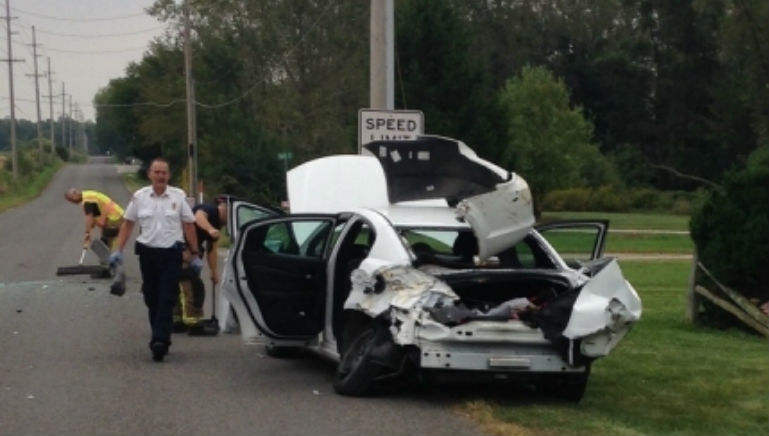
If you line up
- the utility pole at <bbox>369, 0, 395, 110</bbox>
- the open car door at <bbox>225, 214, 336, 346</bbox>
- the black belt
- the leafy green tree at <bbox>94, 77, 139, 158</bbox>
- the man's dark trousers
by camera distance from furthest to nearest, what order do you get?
the leafy green tree at <bbox>94, 77, 139, 158</bbox>, the utility pole at <bbox>369, 0, 395, 110</bbox>, the black belt, the man's dark trousers, the open car door at <bbox>225, 214, 336, 346</bbox>

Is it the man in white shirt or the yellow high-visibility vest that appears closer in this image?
the man in white shirt

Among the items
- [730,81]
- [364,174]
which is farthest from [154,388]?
[730,81]

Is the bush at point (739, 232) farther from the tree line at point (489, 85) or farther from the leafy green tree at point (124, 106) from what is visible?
the leafy green tree at point (124, 106)

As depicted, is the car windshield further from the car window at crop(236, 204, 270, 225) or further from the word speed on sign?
the word speed on sign

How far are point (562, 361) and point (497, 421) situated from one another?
29.9 inches

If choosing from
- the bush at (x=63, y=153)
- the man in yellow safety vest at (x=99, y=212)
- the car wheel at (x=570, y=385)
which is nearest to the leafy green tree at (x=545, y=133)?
the man in yellow safety vest at (x=99, y=212)

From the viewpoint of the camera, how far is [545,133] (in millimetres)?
60875

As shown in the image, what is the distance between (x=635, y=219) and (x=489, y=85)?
26352 mm

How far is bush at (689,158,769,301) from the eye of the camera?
14.9 m

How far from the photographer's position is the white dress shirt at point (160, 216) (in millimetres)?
12266

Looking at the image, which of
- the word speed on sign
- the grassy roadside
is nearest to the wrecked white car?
the word speed on sign

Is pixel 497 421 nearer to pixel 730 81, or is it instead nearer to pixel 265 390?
pixel 265 390

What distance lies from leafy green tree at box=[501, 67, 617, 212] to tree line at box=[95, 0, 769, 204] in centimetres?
10

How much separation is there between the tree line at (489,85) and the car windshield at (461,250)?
23.1 feet
